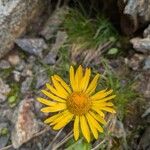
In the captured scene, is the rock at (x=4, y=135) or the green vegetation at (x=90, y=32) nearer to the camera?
the rock at (x=4, y=135)

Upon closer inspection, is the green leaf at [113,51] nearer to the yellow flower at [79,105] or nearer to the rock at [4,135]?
the yellow flower at [79,105]

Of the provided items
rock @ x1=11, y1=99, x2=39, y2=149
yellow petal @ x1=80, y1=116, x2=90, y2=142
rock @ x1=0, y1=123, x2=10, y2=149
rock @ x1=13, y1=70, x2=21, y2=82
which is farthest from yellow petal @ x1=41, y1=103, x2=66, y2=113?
rock @ x1=13, y1=70, x2=21, y2=82

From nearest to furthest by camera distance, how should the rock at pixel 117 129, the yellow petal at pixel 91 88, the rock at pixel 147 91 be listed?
the yellow petal at pixel 91 88
the rock at pixel 117 129
the rock at pixel 147 91

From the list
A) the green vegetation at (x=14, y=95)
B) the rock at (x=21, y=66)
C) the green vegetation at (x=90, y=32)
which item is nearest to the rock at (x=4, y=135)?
the green vegetation at (x=14, y=95)

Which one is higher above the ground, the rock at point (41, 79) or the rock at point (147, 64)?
the rock at point (41, 79)

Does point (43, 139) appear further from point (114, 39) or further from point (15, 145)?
point (114, 39)

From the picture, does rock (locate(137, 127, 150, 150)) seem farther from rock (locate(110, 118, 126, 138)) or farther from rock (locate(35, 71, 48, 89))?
rock (locate(35, 71, 48, 89))
